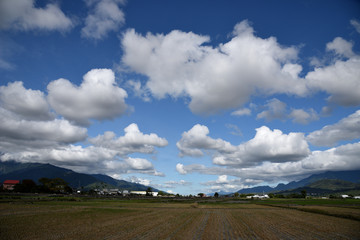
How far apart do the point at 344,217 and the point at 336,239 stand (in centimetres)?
3332

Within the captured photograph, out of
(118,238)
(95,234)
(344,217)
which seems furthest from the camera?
(344,217)

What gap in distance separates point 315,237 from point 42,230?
1292 inches

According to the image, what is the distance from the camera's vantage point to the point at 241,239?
86.0ft

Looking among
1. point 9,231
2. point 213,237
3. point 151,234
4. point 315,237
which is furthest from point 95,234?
point 315,237

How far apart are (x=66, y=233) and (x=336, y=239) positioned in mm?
30737

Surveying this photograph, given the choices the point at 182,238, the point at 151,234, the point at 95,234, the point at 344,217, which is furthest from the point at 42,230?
the point at 344,217

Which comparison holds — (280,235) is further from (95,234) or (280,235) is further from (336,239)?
(95,234)

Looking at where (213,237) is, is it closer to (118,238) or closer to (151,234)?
(151,234)

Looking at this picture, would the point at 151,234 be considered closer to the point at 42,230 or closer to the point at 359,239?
the point at 42,230

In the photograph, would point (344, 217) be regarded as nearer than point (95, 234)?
No

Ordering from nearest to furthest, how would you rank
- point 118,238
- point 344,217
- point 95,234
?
point 118,238, point 95,234, point 344,217

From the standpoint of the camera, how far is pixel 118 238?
25.8 m

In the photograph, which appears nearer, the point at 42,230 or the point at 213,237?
the point at 213,237

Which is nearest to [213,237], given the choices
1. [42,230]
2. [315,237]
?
[315,237]
